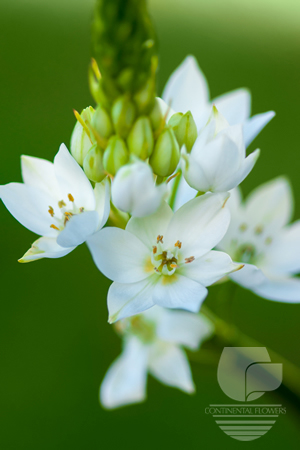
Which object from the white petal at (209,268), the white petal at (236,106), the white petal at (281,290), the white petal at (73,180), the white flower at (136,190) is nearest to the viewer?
the white flower at (136,190)

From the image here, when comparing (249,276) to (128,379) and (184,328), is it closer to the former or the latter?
(184,328)

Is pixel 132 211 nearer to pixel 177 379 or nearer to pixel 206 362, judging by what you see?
pixel 206 362

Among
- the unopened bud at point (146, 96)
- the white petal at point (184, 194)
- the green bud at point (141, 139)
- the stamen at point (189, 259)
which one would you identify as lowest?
the stamen at point (189, 259)

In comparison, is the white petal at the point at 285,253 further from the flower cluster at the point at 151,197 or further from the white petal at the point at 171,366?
the white petal at the point at 171,366

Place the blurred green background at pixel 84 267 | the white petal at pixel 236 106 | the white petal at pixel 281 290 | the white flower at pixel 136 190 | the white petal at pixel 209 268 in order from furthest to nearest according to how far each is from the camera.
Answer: the blurred green background at pixel 84 267
the white petal at pixel 236 106
the white petal at pixel 281 290
the white petal at pixel 209 268
the white flower at pixel 136 190

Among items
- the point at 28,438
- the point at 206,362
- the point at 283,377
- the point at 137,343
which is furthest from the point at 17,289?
the point at 283,377

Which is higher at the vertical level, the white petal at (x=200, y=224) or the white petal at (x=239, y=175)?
the white petal at (x=239, y=175)

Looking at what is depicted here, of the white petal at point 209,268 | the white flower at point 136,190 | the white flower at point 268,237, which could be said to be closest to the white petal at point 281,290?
the white flower at point 268,237

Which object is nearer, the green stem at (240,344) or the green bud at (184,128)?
the green bud at (184,128)
